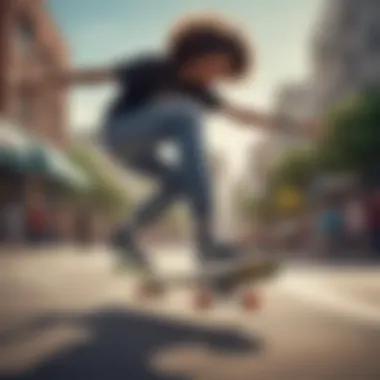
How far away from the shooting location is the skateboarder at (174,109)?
8.67ft

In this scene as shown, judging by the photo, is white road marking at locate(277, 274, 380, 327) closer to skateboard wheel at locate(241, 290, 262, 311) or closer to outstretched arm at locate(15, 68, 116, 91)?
skateboard wheel at locate(241, 290, 262, 311)

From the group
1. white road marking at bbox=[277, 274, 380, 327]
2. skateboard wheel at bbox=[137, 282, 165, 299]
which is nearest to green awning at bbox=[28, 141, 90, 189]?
skateboard wheel at bbox=[137, 282, 165, 299]

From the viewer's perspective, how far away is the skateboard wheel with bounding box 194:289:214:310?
255 centimetres

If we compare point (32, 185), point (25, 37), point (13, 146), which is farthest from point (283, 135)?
point (25, 37)

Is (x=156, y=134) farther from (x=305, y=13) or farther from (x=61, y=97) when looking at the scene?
(x=305, y=13)

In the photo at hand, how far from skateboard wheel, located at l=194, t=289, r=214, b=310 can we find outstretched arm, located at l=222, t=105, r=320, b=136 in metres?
0.86

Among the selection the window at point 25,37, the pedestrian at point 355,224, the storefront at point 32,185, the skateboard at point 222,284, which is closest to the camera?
the skateboard at point 222,284

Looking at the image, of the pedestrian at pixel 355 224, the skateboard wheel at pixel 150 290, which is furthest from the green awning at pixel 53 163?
the pedestrian at pixel 355 224

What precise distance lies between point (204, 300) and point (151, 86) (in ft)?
3.53

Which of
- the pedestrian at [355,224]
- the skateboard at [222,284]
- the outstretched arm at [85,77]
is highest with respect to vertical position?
the pedestrian at [355,224]

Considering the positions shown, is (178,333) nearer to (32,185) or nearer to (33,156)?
(33,156)

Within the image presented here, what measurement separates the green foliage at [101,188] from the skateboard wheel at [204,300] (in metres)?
0.55

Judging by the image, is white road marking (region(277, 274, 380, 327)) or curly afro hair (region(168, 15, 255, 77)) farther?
curly afro hair (region(168, 15, 255, 77))

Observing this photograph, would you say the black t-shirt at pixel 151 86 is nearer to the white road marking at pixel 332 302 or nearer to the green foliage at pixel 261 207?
the green foliage at pixel 261 207
